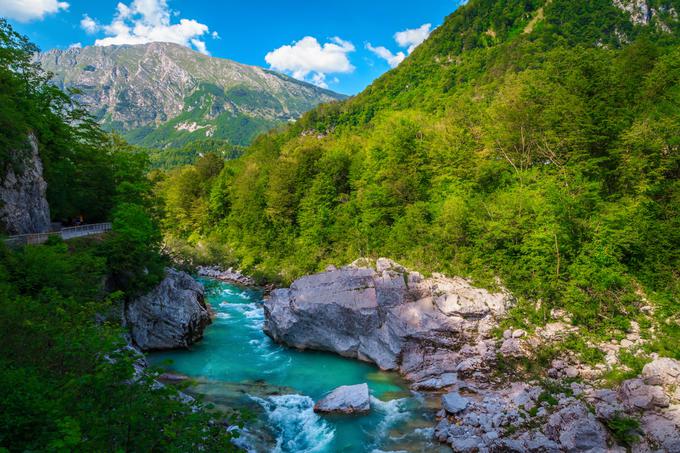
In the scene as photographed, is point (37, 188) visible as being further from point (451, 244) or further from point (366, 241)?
point (451, 244)

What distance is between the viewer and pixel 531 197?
2220 centimetres

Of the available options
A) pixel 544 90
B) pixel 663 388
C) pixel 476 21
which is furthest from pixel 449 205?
pixel 476 21

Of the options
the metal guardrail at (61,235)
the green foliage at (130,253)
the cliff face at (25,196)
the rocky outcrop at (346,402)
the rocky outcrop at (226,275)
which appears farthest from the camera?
the rocky outcrop at (226,275)

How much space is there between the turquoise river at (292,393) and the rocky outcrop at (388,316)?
40.4 inches

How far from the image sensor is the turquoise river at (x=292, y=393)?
1410cm

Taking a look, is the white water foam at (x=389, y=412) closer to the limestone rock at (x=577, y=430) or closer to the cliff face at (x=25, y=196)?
the limestone rock at (x=577, y=430)

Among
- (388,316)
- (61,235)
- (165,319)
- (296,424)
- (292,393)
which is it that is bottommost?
(296,424)

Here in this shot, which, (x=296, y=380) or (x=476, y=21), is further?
(x=476, y=21)

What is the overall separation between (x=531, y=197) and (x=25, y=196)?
2890 cm

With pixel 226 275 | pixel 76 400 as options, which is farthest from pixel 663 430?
pixel 226 275

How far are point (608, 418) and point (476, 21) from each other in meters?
90.1

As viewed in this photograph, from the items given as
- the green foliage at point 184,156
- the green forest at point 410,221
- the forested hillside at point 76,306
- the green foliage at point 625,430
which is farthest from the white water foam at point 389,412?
the green foliage at point 184,156

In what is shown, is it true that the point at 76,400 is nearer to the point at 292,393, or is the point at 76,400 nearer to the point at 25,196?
the point at 292,393

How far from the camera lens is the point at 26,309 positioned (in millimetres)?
9461
